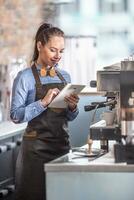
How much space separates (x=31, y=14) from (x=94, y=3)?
0.59m

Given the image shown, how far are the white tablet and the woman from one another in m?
0.04

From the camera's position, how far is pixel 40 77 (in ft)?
10.7

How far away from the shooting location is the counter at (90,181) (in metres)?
2.30

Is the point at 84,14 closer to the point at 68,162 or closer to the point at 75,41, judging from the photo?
the point at 75,41

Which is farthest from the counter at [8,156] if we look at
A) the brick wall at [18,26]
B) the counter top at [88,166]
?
the counter top at [88,166]

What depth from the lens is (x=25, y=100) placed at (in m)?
3.21

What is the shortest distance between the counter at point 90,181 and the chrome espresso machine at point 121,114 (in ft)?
0.26

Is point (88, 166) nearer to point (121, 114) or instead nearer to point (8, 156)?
point (121, 114)

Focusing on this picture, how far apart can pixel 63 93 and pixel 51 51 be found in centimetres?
32

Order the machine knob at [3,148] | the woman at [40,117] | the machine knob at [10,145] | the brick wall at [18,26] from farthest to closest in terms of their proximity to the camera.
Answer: the brick wall at [18,26], the machine knob at [10,145], the machine knob at [3,148], the woman at [40,117]

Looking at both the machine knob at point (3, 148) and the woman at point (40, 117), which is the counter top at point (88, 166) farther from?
the machine knob at point (3, 148)

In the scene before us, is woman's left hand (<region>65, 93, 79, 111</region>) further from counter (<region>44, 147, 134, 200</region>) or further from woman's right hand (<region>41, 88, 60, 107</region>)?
counter (<region>44, 147, 134, 200</region>)

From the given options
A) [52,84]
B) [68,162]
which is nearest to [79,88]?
[52,84]

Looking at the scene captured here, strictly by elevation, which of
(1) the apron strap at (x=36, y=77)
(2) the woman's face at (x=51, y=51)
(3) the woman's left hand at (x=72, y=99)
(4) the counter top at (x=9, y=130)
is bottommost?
(4) the counter top at (x=9, y=130)
